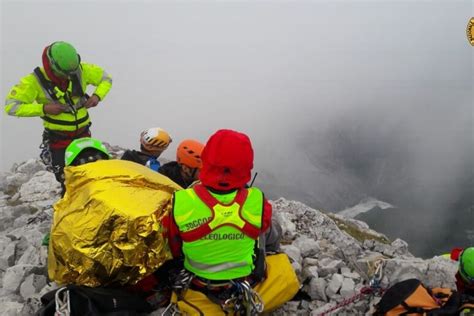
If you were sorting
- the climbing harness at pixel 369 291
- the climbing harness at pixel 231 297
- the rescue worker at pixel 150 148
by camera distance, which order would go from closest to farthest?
the climbing harness at pixel 231 297 < the climbing harness at pixel 369 291 < the rescue worker at pixel 150 148

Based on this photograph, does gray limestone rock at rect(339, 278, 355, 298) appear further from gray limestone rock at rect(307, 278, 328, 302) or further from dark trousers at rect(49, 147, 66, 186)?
dark trousers at rect(49, 147, 66, 186)

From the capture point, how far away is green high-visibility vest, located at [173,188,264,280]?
4.84 meters

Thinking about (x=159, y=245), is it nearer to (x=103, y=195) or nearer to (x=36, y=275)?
(x=103, y=195)

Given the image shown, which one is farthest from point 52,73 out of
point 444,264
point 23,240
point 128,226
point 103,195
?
point 444,264

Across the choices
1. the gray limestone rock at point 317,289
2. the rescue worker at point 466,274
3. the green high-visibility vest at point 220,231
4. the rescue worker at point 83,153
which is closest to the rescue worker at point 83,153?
the rescue worker at point 83,153

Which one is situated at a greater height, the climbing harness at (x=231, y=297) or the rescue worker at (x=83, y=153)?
the rescue worker at (x=83, y=153)

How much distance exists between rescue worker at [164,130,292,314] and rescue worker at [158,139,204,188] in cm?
266

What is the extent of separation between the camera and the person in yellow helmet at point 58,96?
25.8 ft

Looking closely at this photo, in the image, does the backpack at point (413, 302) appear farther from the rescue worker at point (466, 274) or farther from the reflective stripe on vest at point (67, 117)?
the reflective stripe on vest at point (67, 117)

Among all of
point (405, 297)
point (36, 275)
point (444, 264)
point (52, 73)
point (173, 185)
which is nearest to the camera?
point (405, 297)

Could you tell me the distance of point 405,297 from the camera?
561 centimetres

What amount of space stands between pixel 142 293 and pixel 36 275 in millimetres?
2398

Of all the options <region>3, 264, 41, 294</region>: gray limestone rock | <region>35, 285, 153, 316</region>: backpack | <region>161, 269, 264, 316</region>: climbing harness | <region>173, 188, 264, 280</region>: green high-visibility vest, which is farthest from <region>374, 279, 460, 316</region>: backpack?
<region>3, 264, 41, 294</region>: gray limestone rock

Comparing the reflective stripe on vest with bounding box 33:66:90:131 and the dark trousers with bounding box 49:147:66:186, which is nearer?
the reflective stripe on vest with bounding box 33:66:90:131
